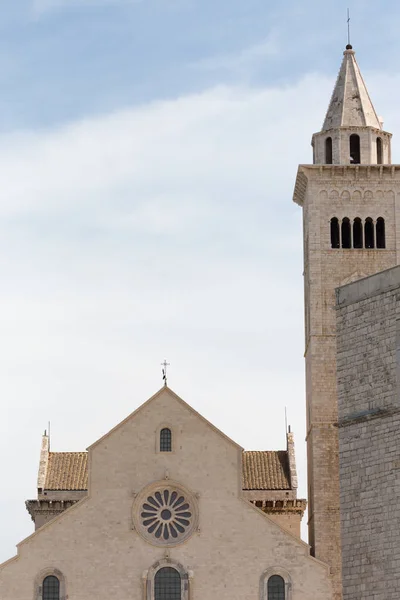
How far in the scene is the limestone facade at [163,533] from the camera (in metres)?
51.1

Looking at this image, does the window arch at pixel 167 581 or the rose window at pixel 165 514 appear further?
the rose window at pixel 165 514

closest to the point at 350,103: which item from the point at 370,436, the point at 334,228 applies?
the point at 334,228

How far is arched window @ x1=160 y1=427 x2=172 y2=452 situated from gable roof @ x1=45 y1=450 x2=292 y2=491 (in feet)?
30.8

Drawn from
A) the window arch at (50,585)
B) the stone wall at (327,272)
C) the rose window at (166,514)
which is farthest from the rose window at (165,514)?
the stone wall at (327,272)

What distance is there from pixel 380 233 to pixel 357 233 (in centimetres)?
99

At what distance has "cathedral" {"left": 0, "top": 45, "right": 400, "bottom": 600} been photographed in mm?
51250

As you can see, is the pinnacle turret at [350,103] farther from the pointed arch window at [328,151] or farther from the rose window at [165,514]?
the rose window at [165,514]

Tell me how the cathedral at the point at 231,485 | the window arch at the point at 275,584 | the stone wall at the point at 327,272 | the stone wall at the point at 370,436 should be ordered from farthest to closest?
the stone wall at the point at 327,272 < the cathedral at the point at 231,485 < the window arch at the point at 275,584 < the stone wall at the point at 370,436

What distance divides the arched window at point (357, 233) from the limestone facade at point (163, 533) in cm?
1184

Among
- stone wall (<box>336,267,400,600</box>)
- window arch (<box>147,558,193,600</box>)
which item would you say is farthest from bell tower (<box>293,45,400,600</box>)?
stone wall (<box>336,267,400,600</box>)

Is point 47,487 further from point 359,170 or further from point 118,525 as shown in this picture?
point 359,170

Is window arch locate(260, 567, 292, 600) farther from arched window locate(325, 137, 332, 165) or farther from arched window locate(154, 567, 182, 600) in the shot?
arched window locate(325, 137, 332, 165)

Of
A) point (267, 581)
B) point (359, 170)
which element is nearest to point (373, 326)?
point (267, 581)

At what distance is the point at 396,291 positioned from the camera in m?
31.8
